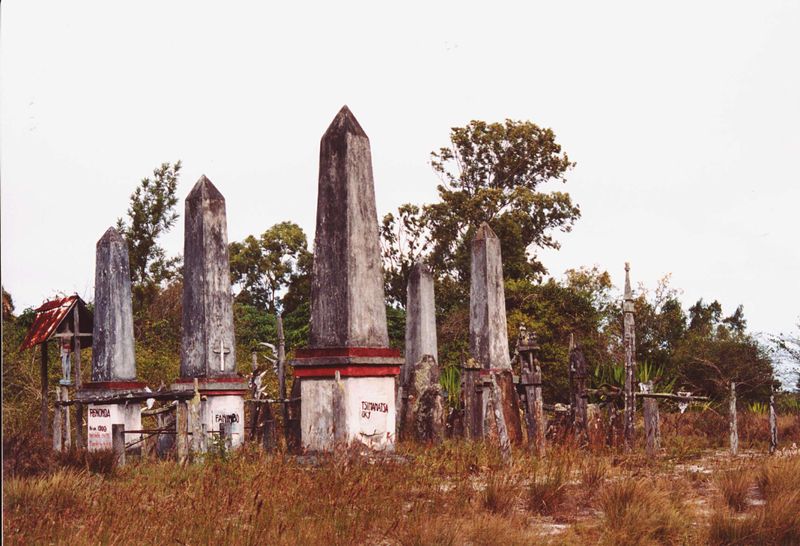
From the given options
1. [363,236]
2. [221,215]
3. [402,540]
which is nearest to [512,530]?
[402,540]

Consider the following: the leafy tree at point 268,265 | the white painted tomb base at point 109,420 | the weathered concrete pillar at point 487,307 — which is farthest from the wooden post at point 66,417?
the leafy tree at point 268,265

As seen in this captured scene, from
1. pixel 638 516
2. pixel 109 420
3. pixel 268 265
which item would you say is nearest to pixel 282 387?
pixel 109 420

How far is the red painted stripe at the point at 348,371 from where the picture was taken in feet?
46.6

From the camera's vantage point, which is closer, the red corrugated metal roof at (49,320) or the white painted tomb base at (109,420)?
the white painted tomb base at (109,420)

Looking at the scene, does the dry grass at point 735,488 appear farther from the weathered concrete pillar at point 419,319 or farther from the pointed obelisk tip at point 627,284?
the weathered concrete pillar at point 419,319

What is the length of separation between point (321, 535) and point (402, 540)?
69cm

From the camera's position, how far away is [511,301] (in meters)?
34.3

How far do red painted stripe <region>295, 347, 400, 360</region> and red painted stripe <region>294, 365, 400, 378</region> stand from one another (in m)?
0.18

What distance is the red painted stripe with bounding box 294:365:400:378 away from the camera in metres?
14.2

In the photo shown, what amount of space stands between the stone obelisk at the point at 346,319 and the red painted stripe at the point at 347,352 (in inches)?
0.6

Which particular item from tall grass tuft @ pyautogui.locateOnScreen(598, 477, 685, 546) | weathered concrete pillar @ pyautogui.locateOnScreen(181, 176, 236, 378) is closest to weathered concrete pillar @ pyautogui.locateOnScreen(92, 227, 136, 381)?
weathered concrete pillar @ pyautogui.locateOnScreen(181, 176, 236, 378)

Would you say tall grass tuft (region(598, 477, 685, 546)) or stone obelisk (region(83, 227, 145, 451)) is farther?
stone obelisk (region(83, 227, 145, 451))

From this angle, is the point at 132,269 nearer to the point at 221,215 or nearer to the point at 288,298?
the point at 288,298

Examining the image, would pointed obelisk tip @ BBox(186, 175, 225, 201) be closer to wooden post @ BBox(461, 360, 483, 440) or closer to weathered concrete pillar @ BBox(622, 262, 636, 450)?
wooden post @ BBox(461, 360, 483, 440)
